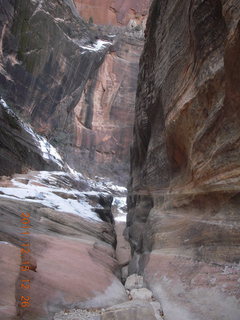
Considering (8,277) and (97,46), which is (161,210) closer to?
(8,277)

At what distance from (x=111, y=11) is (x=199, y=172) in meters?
53.0

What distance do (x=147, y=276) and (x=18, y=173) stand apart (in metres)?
8.95

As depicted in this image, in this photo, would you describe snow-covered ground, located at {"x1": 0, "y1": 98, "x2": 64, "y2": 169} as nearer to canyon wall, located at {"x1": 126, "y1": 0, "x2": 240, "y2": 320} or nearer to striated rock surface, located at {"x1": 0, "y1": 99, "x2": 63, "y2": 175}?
striated rock surface, located at {"x1": 0, "y1": 99, "x2": 63, "y2": 175}

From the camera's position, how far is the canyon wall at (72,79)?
82.0 ft

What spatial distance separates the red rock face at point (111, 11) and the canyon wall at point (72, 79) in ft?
25.3

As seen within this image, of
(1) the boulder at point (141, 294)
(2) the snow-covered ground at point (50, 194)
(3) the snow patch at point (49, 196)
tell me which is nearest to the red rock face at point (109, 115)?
(2) the snow-covered ground at point (50, 194)

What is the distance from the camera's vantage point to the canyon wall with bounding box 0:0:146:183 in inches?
984

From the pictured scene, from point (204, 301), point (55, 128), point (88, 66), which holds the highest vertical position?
point (88, 66)

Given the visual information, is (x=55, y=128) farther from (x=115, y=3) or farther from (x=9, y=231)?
(x=115, y=3)

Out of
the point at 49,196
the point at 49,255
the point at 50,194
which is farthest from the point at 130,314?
the point at 50,194

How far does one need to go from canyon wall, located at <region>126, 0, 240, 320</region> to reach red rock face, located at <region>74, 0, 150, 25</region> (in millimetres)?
47128

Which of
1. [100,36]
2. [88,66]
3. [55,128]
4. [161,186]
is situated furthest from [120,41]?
[161,186]

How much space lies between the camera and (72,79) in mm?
30766

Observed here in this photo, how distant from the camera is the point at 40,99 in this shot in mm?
27219
